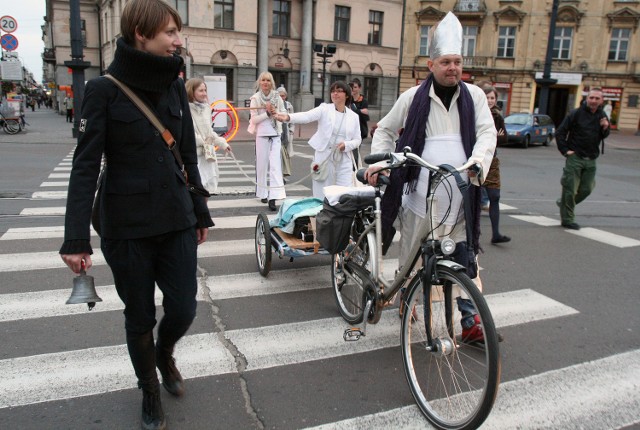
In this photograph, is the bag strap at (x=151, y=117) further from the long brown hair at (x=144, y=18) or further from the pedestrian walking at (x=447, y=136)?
the pedestrian walking at (x=447, y=136)

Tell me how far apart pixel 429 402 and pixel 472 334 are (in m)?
0.68

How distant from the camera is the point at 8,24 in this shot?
18531 mm

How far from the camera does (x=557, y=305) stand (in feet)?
16.0

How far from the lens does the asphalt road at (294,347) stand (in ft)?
10.1

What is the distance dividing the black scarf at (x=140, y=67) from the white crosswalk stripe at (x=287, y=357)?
1.87 m

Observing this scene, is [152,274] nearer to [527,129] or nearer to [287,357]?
[287,357]

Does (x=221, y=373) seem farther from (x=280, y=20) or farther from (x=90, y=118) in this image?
(x=280, y=20)

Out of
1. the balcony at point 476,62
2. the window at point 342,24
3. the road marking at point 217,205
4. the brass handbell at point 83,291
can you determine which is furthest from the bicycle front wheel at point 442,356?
the balcony at point 476,62

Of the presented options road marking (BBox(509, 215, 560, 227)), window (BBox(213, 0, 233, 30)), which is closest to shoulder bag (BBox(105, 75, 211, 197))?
road marking (BBox(509, 215, 560, 227))

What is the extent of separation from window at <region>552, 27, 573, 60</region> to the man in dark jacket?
38077 millimetres

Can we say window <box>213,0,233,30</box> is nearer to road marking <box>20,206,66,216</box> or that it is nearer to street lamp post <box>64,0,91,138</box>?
street lamp post <box>64,0,91,138</box>

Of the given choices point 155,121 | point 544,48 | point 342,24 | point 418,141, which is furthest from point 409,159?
point 544,48

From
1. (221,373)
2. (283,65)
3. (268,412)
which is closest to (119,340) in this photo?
(221,373)

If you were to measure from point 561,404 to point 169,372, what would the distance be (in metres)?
2.36
